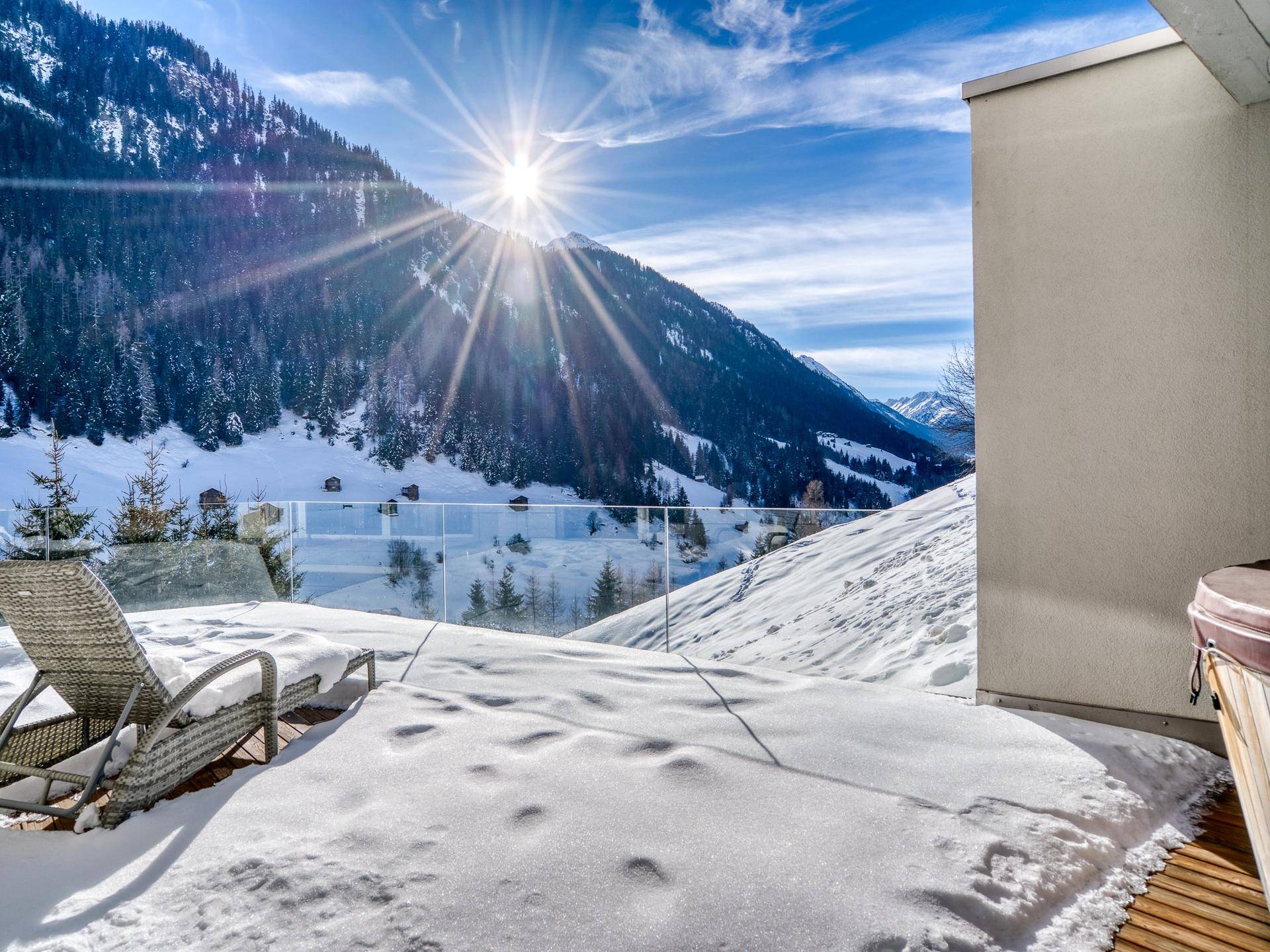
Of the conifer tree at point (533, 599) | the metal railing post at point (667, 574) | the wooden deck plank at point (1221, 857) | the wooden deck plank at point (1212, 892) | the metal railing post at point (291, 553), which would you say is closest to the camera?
the wooden deck plank at point (1212, 892)

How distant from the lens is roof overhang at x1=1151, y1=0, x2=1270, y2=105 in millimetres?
1787

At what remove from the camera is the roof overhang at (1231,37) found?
1.79 m

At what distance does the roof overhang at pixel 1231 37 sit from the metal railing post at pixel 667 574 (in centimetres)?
302

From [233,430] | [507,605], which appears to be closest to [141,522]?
[507,605]

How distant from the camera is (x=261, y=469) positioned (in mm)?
39031

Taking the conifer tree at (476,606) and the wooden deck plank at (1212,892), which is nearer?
the wooden deck plank at (1212,892)

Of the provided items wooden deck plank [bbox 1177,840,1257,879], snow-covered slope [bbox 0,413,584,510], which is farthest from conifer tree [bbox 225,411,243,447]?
wooden deck plank [bbox 1177,840,1257,879]

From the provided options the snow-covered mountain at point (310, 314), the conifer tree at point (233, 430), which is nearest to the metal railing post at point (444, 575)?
the snow-covered mountain at point (310, 314)

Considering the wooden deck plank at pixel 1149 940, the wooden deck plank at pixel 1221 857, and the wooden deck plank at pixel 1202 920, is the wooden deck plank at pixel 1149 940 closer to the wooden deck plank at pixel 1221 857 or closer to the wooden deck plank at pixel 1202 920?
the wooden deck plank at pixel 1202 920

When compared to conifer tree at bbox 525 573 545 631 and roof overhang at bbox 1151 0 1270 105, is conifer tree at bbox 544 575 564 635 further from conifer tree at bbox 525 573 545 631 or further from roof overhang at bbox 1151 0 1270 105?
roof overhang at bbox 1151 0 1270 105

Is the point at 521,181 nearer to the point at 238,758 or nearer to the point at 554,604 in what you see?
the point at 554,604

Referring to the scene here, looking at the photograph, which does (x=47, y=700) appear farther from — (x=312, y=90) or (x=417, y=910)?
(x=312, y=90)

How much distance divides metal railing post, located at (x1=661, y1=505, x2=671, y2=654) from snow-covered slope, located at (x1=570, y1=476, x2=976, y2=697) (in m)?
0.04

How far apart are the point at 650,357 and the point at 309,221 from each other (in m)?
25.3
